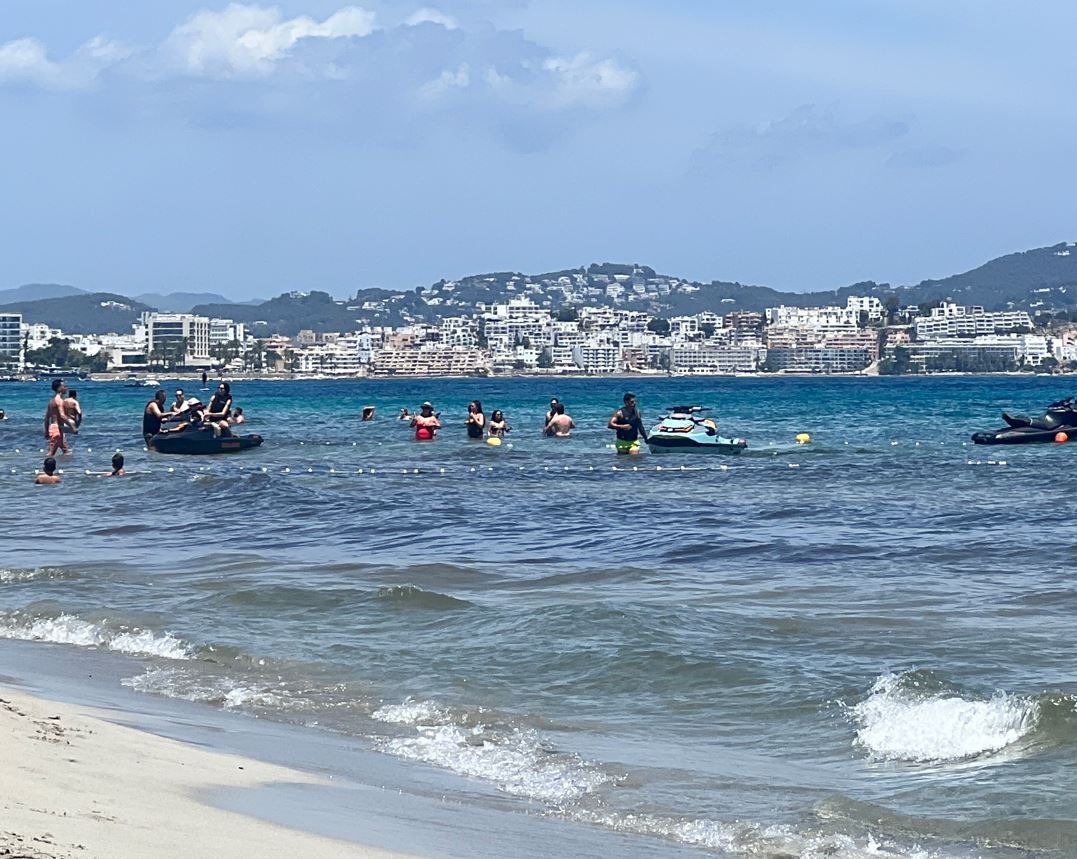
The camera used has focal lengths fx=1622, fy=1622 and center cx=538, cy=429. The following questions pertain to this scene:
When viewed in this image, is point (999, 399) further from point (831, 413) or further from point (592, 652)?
point (592, 652)

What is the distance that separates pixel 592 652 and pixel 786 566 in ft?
15.8

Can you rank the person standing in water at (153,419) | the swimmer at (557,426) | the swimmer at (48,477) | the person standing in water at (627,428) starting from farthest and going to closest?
the swimmer at (557,426) → the person standing in water at (153,419) → the person standing in water at (627,428) → the swimmer at (48,477)

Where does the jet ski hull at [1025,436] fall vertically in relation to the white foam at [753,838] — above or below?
above

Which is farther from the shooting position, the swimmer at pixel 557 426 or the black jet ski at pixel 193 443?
the swimmer at pixel 557 426

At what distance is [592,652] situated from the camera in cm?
1159

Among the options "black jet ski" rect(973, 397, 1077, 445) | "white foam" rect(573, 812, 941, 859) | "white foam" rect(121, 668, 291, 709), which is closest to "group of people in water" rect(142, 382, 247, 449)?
"black jet ski" rect(973, 397, 1077, 445)

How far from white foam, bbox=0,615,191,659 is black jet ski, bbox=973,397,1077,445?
26.0 metres

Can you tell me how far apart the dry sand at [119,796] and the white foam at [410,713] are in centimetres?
172

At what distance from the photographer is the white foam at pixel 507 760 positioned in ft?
27.3

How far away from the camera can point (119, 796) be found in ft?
22.8

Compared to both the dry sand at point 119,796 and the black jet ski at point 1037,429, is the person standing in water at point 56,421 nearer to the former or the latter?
the black jet ski at point 1037,429

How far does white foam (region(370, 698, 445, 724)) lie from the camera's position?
32.9 ft

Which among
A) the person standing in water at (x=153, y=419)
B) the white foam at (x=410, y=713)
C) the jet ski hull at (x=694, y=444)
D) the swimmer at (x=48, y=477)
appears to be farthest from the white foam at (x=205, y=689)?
the person standing in water at (x=153, y=419)

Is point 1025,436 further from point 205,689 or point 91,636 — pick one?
point 205,689
